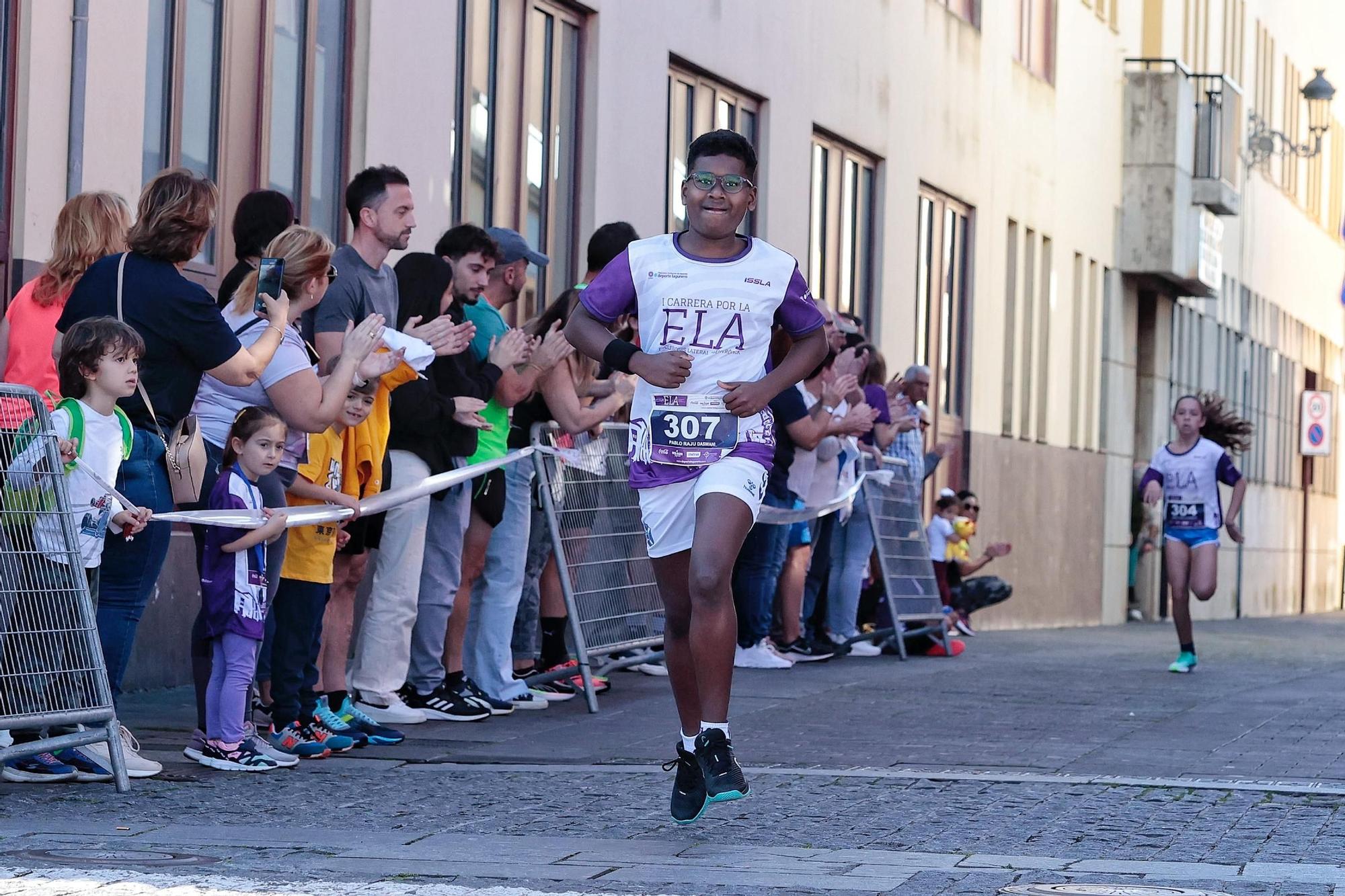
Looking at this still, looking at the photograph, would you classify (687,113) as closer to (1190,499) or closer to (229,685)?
(1190,499)

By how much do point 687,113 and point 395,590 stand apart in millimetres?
8526

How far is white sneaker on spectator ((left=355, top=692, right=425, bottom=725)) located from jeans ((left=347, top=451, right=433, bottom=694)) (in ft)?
0.13

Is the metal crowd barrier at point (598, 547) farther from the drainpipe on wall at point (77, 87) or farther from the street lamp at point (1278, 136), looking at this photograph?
the street lamp at point (1278, 136)

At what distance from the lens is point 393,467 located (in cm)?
953

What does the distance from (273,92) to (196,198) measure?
4616mm

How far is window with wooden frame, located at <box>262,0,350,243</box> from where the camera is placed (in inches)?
488

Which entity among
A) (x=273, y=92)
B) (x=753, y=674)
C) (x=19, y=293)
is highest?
(x=273, y=92)

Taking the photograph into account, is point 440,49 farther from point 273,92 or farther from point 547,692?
point 547,692

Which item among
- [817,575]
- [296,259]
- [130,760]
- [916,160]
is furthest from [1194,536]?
[130,760]

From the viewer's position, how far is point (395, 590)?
941 cm

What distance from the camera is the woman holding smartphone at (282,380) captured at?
323 inches

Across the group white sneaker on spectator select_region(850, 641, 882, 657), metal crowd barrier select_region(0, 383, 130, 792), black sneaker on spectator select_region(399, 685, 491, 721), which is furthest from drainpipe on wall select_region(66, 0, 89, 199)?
white sneaker on spectator select_region(850, 641, 882, 657)

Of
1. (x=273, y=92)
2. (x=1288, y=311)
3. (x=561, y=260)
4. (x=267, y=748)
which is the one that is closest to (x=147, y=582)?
(x=267, y=748)

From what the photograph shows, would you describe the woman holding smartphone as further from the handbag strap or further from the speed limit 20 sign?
the speed limit 20 sign
